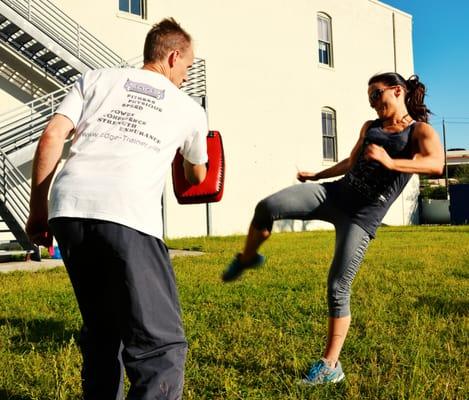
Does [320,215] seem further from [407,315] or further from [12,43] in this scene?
[12,43]

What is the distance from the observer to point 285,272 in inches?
301

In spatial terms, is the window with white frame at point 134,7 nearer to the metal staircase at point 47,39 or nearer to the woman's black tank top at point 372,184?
the metal staircase at point 47,39

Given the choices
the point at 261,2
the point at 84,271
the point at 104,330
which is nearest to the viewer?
the point at 84,271

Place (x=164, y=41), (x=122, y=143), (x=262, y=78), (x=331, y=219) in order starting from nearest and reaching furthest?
(x=122, y=143) → (x=164, y=41) → (x=331, y=219) → (x=262, y=78)

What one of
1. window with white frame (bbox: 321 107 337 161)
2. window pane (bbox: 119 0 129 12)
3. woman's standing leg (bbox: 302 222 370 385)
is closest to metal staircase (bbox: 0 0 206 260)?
window pane (bbox: 119 0 129 12)

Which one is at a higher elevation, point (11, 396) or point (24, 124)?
point (24, 124)

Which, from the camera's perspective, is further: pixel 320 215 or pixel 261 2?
pixel 261 2

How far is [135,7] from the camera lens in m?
15.7

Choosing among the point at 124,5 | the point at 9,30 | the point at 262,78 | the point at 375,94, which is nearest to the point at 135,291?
the point at 375,94

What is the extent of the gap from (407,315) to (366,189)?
2.15m

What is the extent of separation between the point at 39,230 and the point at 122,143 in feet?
1.77

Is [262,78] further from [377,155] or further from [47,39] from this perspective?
[377,155]

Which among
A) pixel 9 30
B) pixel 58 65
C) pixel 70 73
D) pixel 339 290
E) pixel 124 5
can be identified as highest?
pixel 124 5

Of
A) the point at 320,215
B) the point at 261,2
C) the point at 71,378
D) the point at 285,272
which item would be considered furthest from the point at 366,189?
the point at 261,2
